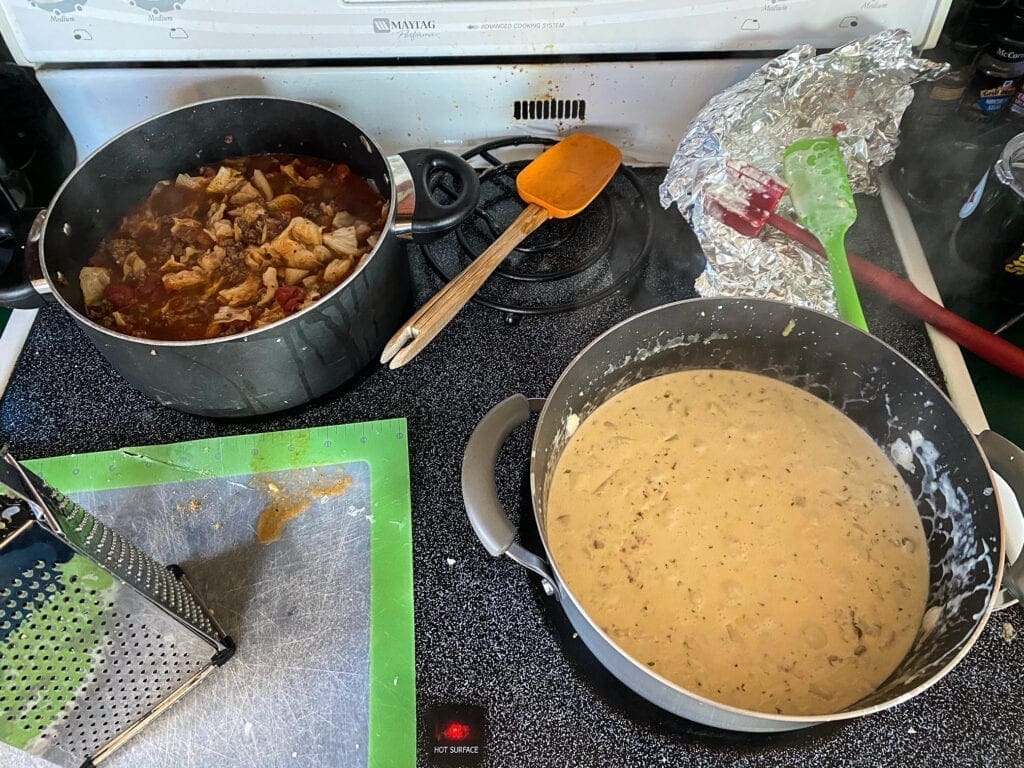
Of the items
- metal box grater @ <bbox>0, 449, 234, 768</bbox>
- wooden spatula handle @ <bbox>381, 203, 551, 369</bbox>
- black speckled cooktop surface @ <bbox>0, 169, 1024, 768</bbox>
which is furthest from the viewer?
wooden spatula handle @ <bbox>381, 203, 551, 369</bbox>

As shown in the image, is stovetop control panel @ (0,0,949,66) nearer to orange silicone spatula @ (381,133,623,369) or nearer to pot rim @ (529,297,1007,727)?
orange silicone spatula @ (381,133,623,369)

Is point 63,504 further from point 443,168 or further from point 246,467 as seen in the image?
point 443,168

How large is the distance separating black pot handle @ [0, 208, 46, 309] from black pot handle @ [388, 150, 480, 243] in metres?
0.37

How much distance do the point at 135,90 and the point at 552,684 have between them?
863 mm

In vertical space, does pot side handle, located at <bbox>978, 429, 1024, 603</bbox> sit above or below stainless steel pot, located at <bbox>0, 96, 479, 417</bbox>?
below

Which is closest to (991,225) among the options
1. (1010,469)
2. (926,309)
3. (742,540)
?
(926,309)

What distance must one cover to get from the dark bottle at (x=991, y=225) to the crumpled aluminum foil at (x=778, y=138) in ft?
0.43

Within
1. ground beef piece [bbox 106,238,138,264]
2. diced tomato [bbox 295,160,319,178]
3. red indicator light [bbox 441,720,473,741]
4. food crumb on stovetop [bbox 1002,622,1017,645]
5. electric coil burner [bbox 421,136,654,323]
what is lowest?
red indicator light [bbox 441,720,473,741]

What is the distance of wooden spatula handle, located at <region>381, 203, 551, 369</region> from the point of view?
0.75 metres

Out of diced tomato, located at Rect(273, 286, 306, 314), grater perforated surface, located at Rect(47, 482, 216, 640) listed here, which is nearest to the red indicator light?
grater perforated surface, located at Rect(47, 482, 216, 640)

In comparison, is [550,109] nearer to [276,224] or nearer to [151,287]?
[276,224]

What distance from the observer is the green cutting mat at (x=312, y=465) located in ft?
2.44

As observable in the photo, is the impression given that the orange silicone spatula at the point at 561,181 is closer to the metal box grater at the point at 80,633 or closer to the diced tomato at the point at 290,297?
the diced tomato at the point at 290,297

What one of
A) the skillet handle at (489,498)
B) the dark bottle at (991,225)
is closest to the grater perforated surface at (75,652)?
the skillet handle at (489,498)
